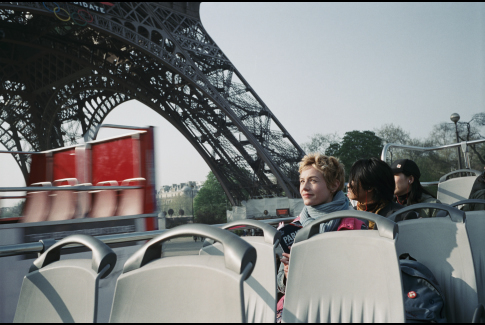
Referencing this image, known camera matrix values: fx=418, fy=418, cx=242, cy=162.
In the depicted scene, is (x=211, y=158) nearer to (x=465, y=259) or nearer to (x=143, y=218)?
(x=143, y=218)

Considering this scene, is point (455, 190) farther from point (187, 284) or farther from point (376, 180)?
point (187, 284)

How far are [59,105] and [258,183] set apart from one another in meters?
11.7

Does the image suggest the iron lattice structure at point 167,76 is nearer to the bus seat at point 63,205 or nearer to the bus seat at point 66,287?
the bus seat at point 63,205

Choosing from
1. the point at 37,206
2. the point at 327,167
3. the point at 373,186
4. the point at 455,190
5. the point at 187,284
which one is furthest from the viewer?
the point at 37,206

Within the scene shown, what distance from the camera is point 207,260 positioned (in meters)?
0.95

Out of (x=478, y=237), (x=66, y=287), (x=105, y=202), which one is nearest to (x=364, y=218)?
(x=66, y=287)

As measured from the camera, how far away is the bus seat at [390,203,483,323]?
1577 mm

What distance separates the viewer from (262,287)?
1467 millimetres

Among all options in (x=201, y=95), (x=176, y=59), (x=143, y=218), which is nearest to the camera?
(x=143, y=218)

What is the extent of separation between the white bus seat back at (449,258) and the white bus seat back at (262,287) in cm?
67

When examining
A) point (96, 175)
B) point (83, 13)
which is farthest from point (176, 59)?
point (96, 175)

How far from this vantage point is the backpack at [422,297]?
147cm

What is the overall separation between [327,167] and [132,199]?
2411mm

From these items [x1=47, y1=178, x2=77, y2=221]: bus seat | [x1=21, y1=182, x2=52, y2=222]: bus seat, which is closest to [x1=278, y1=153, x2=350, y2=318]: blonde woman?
[x1=47, y1=178, x2=77, y2=221]: bus seat
